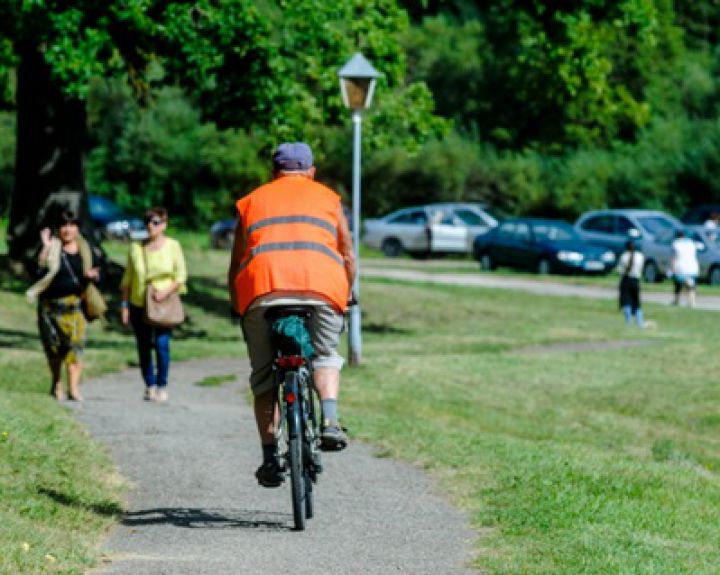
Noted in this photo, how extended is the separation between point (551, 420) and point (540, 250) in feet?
87.8

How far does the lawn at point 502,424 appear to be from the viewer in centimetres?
852

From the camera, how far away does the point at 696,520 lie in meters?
9.66

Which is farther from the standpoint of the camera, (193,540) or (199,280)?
(199,280)

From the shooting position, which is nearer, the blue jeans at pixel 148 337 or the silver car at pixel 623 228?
the blue jeans at pixel 148 337

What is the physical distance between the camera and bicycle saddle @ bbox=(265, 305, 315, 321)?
8656mm

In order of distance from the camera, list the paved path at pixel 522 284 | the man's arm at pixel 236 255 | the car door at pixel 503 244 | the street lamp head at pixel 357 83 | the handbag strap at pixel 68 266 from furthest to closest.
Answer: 1. the car door at pixel 503 244
2. the paved path at pixel 522 284
3. the street lamp head at pixel 357 83
4. the handbag strap at pixel 68 266
5. the man's arm at pixel 236 255

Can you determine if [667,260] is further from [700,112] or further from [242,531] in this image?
[242,531]

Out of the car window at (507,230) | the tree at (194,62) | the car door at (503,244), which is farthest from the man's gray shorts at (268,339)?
the car window at (507,230)

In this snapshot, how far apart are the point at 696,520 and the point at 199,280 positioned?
24328mm

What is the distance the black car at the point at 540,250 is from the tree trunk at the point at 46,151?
714 inches

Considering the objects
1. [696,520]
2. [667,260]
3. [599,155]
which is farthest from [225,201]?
[696,520]

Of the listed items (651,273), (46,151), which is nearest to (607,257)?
(651,273)

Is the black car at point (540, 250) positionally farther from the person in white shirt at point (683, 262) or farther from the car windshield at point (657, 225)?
the person in white shirt at point (683, 262)

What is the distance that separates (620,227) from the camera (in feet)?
152
